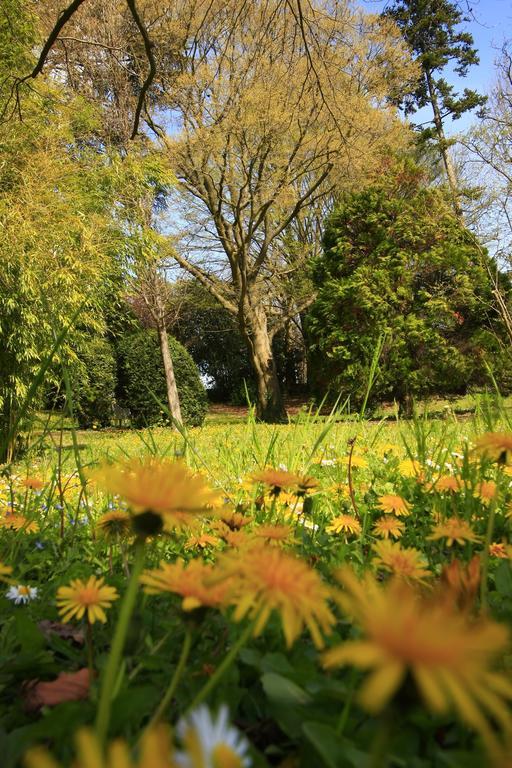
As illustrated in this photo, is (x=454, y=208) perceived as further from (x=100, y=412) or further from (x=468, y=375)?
(x=100, y=412)

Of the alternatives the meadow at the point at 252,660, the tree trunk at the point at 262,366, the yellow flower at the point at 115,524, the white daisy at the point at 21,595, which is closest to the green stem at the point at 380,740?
the meadow at the point at 252,660

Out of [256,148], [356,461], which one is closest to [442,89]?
[256,148]

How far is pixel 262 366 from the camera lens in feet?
44.8

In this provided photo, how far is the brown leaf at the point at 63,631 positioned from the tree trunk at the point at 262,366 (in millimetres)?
12269

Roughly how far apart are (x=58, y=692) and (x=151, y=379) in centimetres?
1254

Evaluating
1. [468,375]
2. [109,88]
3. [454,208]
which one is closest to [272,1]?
[454,208]

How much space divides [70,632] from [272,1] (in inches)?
291

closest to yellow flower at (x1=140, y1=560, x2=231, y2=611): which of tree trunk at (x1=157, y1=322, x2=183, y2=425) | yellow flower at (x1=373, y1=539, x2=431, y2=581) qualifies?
yellow flower at (x1=373, y1=539, x2=431, y2=581)

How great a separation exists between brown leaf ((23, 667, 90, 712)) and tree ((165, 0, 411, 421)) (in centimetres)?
857

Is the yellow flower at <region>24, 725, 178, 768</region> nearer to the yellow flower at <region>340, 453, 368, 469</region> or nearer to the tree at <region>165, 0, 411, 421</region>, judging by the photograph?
the yellow flower at <region>340, 453, 368, 469</region>

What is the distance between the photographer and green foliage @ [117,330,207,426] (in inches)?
500

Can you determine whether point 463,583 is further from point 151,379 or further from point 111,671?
point 151,379

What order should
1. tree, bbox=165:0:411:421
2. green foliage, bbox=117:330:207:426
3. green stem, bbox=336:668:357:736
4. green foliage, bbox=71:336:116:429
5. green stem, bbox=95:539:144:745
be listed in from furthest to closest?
green foliage, bbox=117:330:207:426
green foliage, bbox=71:336:116:429
tree, bbox=165:0:411:421
green stem, bbox=336:668:357:736
green stem, bbox=95:539:144:745

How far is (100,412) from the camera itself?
42.3 feet
